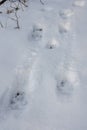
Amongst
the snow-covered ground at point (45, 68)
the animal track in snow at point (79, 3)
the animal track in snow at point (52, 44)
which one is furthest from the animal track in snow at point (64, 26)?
the animal track in snow at point (79, 3)

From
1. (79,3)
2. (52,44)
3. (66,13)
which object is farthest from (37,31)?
(79,3)

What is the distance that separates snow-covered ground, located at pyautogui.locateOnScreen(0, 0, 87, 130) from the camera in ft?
6.07

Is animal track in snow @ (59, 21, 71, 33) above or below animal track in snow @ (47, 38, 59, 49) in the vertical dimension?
above

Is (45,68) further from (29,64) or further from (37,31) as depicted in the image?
(37,31)

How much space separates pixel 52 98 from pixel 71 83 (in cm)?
17

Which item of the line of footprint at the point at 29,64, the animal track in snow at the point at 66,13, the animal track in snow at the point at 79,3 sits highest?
the animal track in snow at the point at 79,3

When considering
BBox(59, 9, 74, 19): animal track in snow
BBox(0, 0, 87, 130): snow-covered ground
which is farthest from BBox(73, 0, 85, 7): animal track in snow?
BBox(59, 9, 74, 19): animal track in snow

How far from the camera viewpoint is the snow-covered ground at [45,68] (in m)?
1.85

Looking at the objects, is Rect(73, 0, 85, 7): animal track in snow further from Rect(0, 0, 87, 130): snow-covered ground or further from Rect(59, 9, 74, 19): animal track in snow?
Rect(59, 9, 74, 19): animal track in snow

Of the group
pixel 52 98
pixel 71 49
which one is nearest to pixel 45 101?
pixel 52 98

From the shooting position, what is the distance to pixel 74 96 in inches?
76.2

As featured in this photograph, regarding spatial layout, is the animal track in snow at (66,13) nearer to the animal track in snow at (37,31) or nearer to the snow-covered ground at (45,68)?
the snow-covered ground at (45,68)

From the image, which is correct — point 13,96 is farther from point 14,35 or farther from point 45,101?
point 14,35

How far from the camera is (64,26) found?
2439 millimetres
